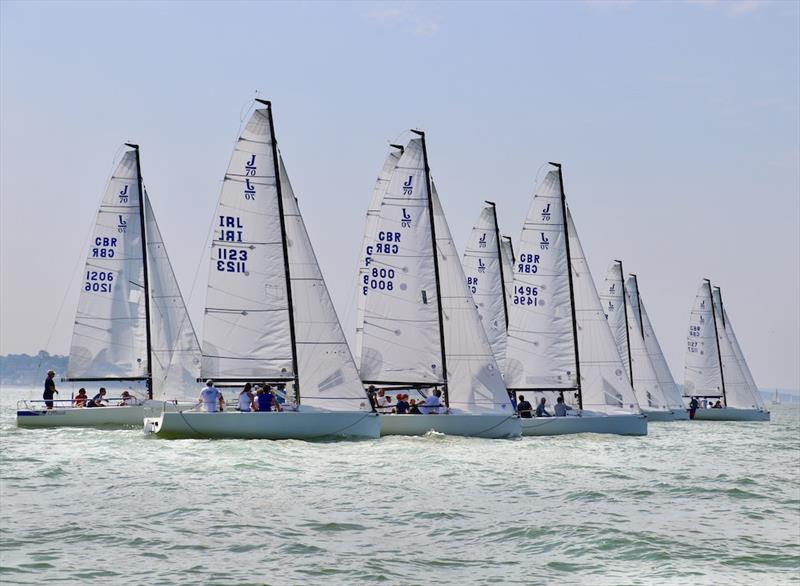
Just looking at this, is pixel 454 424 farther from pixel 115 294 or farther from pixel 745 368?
pixel 745 368

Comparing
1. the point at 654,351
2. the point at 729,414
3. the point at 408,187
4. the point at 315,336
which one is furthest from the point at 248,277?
the point at 729,414

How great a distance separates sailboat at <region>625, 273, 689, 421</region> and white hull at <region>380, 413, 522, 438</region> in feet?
97.0

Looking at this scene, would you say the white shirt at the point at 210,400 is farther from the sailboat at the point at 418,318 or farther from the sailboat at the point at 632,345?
the sailboat at the point at 632,345

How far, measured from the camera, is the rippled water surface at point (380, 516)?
43.1ft

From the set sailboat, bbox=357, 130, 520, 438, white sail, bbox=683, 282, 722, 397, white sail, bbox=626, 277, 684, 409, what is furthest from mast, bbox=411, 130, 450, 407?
white sail, bbox=683, 282, 722, 397

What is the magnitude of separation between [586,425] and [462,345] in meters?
5.10

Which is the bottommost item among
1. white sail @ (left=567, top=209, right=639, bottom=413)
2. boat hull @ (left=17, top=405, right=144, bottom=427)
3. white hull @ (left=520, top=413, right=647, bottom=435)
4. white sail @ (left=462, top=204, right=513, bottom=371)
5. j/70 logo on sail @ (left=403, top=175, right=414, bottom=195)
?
white hull @ (left=520, top=413, right=647, bottom=435)

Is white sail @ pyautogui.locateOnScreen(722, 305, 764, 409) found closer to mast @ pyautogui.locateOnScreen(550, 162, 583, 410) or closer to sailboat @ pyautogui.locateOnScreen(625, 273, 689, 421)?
sailboat @ pyautogui.locateOnScreen(625, 273, 689, 421)

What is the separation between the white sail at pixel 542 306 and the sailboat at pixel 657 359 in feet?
76.4

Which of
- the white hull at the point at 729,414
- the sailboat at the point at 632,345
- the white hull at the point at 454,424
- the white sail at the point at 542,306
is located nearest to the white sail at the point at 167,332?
the white sail at the point at 542,306

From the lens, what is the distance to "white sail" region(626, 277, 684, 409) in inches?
2464

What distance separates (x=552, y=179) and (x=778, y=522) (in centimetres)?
2340

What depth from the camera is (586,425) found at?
121ft

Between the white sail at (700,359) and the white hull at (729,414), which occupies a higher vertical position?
the white sail at (700,359)
